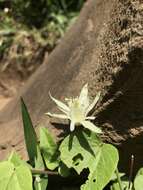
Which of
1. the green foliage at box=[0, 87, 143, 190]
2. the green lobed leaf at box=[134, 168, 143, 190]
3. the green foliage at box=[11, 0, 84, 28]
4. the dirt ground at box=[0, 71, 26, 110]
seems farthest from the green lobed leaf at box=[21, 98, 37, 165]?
the green foliage at box=[11, 0, 84, 28]

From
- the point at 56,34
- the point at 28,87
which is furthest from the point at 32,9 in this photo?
the point at 28,87

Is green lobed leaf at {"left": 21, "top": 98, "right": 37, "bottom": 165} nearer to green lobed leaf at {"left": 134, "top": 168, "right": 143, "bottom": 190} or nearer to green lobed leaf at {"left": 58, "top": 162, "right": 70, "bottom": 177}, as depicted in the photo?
green lobed leaf at {"left": 58, "top": 162, "right": 70, "bottom": 177}

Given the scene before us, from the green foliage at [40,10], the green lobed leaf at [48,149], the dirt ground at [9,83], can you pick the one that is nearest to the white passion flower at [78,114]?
the green lobed leaf at [48,149]

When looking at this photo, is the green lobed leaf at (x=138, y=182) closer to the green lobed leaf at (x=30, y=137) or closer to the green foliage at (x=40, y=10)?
the green lobed leaf at (x=30, y=137)

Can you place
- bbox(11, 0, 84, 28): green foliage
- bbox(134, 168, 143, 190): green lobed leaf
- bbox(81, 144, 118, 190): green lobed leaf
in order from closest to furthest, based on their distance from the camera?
bbox(81, 144, 118, 190): green lobed leaf, bbox(134, 168, 143, 190): green lobed leaf, bbox(11, 0, 84, 28): green foliage

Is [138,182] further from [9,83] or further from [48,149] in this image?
[9,83]

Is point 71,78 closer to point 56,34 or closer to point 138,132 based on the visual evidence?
point 138,132

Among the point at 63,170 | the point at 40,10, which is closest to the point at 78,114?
the point at 63,170
